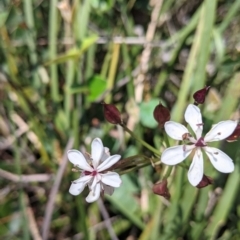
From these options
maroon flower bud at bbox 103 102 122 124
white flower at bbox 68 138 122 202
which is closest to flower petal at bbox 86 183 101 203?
white flower at bbox 68 138 122 202

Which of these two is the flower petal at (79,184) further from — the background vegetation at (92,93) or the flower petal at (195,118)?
the background vegetation at (92,93)

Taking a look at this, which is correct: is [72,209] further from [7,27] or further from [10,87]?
[7,27]

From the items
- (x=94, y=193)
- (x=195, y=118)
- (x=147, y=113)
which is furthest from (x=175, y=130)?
(x=147, y=113)

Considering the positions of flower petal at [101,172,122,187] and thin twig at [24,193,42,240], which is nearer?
flower petal at [101,172,122,187]

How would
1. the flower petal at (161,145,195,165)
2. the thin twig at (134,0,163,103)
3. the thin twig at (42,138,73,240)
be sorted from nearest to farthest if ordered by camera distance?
the flower petal at (161,145,195,165)
the thin twig at (42,138,73,240)
the thin twig at (134,0,163,103)

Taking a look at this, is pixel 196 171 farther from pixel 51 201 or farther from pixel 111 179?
pixel 51 201

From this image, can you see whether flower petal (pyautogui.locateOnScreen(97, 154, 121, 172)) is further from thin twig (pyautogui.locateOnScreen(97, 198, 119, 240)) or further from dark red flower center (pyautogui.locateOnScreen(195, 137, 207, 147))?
thin twig (pyautogui.locateOnScreen(97, 198, 119, 240))

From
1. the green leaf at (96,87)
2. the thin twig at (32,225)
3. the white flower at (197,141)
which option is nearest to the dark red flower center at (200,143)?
the white flower at (197,141)
